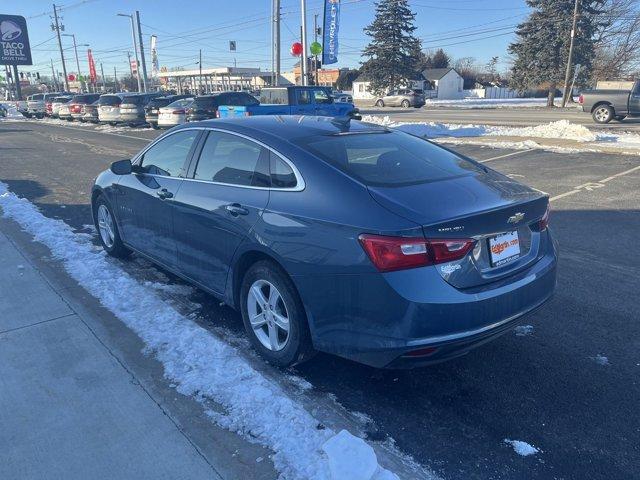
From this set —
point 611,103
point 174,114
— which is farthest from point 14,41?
point 611,103

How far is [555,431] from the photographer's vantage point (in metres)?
2.74

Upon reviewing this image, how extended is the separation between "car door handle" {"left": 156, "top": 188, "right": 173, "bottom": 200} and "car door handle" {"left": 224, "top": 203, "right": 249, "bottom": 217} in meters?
0.92

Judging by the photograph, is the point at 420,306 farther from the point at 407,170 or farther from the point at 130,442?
the point at 130,442

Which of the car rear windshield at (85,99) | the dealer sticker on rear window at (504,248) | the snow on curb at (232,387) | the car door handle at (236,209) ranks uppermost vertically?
the car rear windshield at (85,99)

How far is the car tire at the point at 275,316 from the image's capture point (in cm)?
313

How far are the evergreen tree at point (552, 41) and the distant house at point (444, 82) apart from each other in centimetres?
2660

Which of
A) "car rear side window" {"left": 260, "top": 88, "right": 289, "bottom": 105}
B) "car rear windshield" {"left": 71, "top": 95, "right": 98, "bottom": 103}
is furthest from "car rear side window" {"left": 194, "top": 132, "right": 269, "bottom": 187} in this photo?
"car rear windshield" {"left": 71, "top": 95, "right": 98, "bottom": 103}

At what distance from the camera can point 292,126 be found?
3.79 meters

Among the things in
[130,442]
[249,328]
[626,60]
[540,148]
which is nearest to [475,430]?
[249,328]

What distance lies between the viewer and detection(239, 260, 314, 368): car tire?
123 inches

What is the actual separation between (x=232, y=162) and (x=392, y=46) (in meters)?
55.7

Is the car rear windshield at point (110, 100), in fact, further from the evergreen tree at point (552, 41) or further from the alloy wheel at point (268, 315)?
the evergreen tree at point (552, 41)

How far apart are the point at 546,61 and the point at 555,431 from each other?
158 feet

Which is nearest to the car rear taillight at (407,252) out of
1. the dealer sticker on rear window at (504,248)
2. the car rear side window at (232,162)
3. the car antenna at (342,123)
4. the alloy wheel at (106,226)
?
the dealer sticker on rear window at (504,248)
